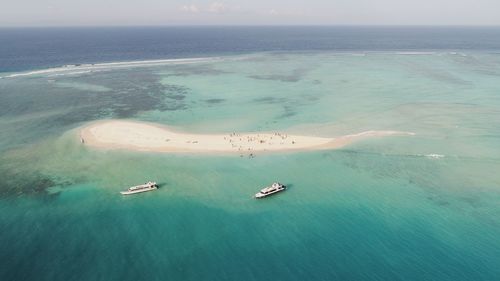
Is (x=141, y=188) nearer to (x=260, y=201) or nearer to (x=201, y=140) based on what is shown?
(x=260, y=201)

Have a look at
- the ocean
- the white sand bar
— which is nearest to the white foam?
the ocean

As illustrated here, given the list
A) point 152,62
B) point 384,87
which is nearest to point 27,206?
point 384,87

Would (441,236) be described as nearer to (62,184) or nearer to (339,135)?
(339,135)

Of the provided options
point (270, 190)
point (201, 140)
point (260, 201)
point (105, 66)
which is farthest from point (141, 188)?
point (105, 66)

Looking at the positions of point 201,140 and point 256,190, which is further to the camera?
point 201,140

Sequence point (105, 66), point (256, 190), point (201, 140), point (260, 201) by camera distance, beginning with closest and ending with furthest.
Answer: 1. point (260, 201)
2. point (256, 190)
3. point (201, 140)
4. point (105, 66)

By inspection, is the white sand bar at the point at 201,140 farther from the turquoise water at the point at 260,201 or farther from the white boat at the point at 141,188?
the white boat at the point at 141,188
